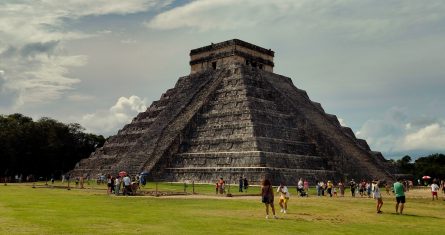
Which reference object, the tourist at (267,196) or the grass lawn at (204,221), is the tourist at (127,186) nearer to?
the grass lawn at (204,221)

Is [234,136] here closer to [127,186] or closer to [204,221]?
[127,186]

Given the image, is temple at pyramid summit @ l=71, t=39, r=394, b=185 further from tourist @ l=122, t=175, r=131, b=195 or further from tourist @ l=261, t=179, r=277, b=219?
tourist @ l=261, t=179, r=277, b=219

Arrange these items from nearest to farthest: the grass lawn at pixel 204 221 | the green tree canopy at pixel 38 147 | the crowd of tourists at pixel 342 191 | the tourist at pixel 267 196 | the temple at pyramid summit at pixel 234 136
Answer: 1. the grass lawn at pixel 204 221
2. the tourist at pixel 267 196
3. the crowd of tourists at pixel 342 191
4. the temple at pyramid summit at pixel 234 136
5. the green tree canopy at pixel 38 147

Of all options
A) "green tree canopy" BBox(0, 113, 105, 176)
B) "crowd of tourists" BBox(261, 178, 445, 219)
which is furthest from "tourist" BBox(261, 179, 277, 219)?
"green tree canopy" BBox(0, 113, 105, 176)

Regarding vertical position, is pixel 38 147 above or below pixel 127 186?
above

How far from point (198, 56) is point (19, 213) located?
39.9 meters

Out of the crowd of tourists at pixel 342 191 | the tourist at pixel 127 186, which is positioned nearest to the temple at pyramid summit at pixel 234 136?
the crowd of tourists at pixel 342 191

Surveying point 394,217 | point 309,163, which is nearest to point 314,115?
point 309,163

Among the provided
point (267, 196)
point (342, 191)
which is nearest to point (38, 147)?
point (342, 191)

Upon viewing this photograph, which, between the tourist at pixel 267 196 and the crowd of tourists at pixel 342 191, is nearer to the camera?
the tourist at pixel 267 196

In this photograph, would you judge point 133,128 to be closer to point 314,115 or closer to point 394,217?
point 314,115

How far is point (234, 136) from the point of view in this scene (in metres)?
40.9

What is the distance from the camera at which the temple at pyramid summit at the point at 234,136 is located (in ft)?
127

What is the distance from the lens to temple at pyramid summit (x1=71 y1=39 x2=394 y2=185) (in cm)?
3875
